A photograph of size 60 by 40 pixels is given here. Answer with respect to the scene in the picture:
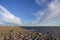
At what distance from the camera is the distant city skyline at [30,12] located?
3.24 m

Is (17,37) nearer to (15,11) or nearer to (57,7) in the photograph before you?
(15,11)

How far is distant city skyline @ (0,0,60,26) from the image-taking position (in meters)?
3.24

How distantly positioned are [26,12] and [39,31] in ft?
1.50

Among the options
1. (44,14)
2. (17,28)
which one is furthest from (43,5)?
(17,28)

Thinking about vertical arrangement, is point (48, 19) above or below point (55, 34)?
above

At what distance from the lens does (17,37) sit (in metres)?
3.28

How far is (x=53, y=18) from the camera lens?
10.7 feet

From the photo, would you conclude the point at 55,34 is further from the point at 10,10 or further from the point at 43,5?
the point at 10,10

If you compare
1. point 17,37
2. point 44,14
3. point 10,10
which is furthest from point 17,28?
point 44,14

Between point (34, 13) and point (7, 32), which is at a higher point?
point (34, 13)

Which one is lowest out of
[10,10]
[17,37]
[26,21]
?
[17,37]

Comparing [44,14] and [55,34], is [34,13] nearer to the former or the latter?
[44,14]

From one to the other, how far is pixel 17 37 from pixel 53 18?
0.79 meters

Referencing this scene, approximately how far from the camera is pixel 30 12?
3293mm
